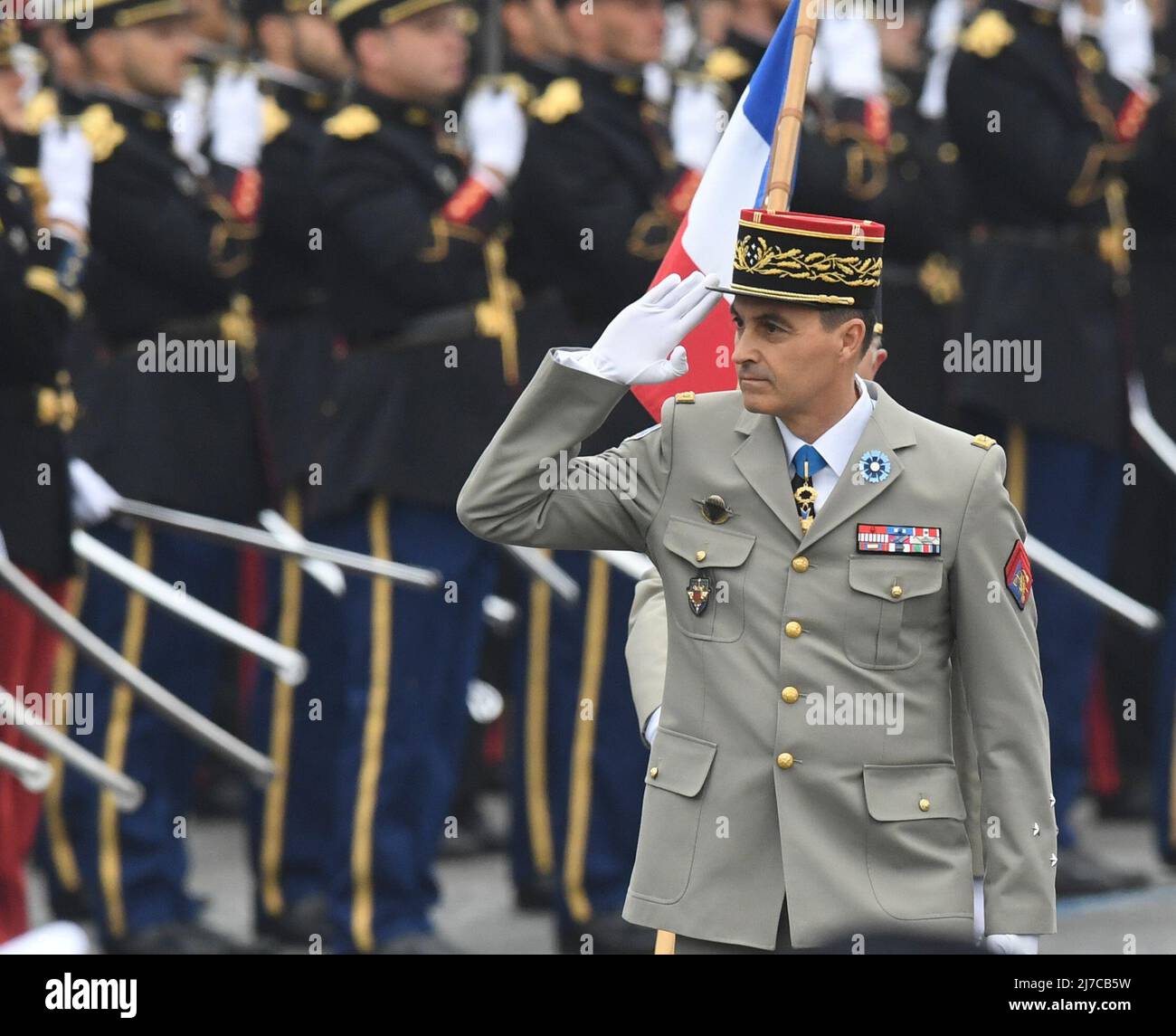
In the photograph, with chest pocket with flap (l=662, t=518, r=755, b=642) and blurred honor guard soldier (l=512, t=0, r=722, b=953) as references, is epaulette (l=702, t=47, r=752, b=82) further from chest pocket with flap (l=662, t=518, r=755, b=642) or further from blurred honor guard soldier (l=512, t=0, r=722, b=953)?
chest pocket with flap (l=662, t=518, r=755, b=642)

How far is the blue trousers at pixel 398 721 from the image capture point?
621 cm

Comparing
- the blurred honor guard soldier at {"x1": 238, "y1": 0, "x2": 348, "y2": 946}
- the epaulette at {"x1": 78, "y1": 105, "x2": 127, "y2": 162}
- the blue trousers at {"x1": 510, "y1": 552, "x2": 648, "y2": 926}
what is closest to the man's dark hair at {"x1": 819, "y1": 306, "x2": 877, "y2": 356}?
the blue trousers at {"x1": 510, "y1": 552, "x2": 648, "y2": 926}

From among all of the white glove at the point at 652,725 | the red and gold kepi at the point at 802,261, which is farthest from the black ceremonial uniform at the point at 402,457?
the red and gold kepi at the point at 802,261

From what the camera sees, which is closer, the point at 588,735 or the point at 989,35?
the point at 588,735

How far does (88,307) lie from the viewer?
6.77 m

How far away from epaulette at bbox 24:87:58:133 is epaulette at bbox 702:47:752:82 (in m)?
1.62

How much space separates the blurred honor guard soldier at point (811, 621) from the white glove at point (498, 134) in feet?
9.75

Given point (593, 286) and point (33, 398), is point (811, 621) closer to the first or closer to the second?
point (33, 398)

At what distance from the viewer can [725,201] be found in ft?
14.4

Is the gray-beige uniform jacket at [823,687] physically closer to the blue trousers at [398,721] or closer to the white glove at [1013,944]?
the white glove at [1013,944]

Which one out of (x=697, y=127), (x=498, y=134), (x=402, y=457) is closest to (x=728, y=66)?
(x=697, y=127)

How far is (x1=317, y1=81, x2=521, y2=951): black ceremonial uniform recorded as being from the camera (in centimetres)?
624

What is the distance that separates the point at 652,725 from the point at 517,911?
346 centimetres

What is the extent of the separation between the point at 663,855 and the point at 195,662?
3.31 m
